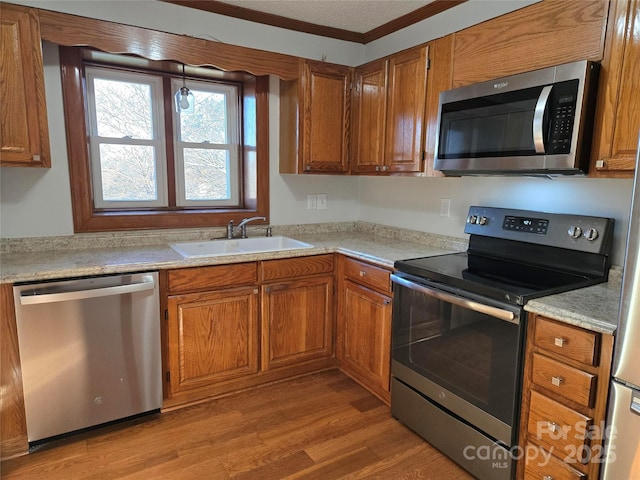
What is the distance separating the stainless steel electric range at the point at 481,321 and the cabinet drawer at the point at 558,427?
0.08 metres

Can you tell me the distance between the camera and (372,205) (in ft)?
11.0

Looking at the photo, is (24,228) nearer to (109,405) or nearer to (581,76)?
(109,405)

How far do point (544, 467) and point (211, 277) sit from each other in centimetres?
181

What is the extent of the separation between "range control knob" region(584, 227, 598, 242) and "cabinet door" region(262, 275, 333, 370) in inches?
58.3

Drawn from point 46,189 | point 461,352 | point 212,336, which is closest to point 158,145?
point 46,189

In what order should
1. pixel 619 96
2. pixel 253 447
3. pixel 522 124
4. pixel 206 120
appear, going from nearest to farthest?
1. pixel 619 96
2. pixel 522 124
3. pixel 253 447
4. pixel 206 120

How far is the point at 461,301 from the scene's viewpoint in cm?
182

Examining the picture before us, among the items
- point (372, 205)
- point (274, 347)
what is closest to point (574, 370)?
point (274, 347)

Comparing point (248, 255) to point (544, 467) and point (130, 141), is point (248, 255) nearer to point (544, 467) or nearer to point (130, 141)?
point (130, 141)

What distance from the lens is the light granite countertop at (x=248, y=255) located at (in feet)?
4.98

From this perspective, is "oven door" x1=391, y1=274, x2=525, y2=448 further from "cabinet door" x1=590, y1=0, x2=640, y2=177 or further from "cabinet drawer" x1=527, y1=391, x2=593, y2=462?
"cabinet door" x1=590, y1=0, x2=640, y2=177

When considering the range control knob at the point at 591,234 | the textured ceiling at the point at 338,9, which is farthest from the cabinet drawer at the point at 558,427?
the textured ceiling at the point at 338,9

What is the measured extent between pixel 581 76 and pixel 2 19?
2607 millimetres

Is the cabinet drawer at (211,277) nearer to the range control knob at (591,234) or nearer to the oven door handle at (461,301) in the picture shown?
the oven door handle at (461,301)
